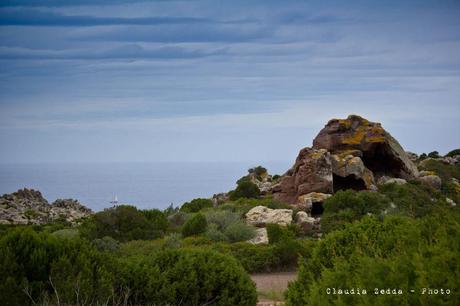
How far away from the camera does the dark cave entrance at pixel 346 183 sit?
30.7m

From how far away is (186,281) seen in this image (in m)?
9.59

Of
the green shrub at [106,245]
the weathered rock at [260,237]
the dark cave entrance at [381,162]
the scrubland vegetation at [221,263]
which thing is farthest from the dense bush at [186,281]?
the dark cave entrance at [381,162]

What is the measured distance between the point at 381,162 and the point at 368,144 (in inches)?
92.2

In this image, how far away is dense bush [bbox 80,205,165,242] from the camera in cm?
2169

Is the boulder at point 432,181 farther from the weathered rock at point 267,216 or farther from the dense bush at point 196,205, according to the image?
the dense bush at point 196,205

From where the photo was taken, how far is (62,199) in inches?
1747

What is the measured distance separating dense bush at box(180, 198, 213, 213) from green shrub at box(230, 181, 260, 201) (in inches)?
70.4

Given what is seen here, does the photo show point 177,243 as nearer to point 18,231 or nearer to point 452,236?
point 18,231

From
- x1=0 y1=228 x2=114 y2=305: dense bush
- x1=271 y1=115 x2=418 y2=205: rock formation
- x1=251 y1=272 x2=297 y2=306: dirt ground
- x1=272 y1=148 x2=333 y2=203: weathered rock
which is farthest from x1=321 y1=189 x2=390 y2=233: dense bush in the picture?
x1=0 y1=228 x2=114 y2=305: dense bush

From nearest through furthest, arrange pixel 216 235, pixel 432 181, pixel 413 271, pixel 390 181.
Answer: pixel 413 271 → pixel 216 235 → pixel 390 181 → pixel 432 181

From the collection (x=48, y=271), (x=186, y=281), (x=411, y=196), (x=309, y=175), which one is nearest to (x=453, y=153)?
(x=411, y=196)

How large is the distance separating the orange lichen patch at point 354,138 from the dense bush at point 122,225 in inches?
570

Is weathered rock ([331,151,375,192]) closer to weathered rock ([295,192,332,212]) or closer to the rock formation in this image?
the rock formation

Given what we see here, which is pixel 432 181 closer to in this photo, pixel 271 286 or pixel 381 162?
pixel 381 162
